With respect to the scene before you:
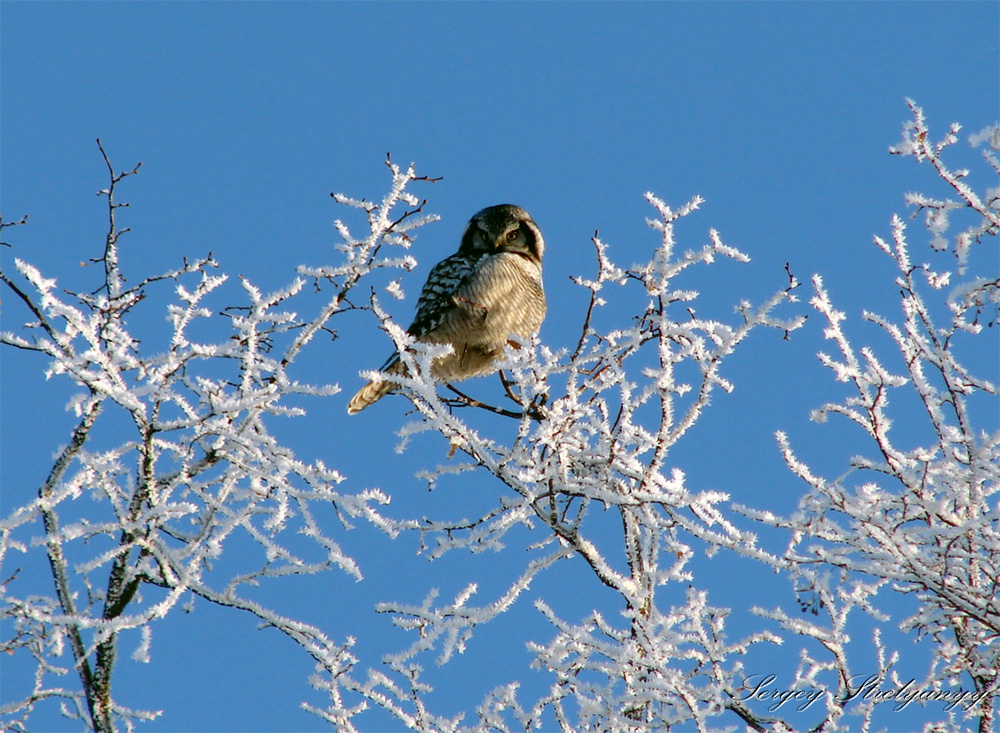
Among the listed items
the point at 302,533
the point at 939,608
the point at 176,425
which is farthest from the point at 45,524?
the point at 939,608

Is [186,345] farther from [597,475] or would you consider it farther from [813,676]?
[813,676]

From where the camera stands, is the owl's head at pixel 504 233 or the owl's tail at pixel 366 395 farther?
the owl's head at pixel 504 233

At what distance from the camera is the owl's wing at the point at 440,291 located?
6.19 metres

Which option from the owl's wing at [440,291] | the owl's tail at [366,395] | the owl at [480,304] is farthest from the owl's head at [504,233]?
the owl's tail at [366,395]

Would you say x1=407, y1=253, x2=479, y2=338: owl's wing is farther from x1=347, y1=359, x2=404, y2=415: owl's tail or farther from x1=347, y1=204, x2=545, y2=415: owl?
x1=347, y1=359, x2=404, y2=415: owl's tail

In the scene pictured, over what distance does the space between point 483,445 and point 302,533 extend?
2.34ft

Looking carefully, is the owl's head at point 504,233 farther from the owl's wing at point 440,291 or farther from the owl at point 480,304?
the owl's wing at point 440,291

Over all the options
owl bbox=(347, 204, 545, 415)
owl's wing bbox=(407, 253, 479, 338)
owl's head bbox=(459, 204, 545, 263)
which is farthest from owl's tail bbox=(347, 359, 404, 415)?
owl's head bbox=(459, 204, 545, 263)

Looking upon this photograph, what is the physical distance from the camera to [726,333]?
3246 millimetres

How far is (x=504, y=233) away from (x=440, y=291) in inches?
28.9

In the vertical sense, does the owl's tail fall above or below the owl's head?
below

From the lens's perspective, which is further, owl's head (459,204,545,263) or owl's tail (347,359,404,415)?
owl's head (459,204,545,263)

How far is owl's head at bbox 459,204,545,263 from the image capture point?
21.9 ft

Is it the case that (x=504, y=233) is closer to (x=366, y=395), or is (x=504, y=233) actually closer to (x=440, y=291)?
(x=440, y=291)
